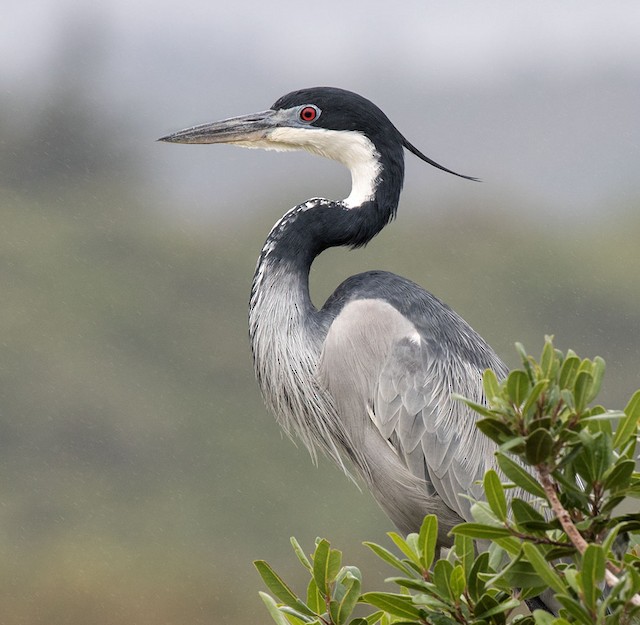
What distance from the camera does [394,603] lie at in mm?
1155

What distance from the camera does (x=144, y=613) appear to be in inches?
552

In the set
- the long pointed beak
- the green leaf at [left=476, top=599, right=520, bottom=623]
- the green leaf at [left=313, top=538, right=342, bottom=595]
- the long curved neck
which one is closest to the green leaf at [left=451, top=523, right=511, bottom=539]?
the green leaf at [left=476, top=599, right=520, bottom=623]

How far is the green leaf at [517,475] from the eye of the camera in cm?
100

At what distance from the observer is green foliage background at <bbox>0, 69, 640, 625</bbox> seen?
48.8ft

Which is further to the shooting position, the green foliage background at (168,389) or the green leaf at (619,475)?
the green foliage background at (168,389)

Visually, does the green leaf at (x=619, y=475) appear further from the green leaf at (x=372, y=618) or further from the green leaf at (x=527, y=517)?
the green leaf at (x=372, y=618)

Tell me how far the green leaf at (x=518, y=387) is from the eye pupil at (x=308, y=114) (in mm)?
1711

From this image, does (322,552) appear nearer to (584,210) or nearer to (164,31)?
(584,210)

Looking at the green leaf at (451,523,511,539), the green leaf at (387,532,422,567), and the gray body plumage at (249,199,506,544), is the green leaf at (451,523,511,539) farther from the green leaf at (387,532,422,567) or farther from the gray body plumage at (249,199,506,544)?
the gray body plumage at (249,199,506,544)

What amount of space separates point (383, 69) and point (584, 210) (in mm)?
10910

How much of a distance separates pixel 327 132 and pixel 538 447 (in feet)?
5.53

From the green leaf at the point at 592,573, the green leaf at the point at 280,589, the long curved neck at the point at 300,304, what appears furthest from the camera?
the long curved neck at the point at 300,304

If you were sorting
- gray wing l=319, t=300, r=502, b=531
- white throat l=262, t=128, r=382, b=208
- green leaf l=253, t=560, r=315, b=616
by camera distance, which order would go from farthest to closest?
white throat l=262, t=128, r=382, b=208 < gray wing l=319, t=300, r=502, b=531 < green leaf l=253, t=560, r=315, b=616

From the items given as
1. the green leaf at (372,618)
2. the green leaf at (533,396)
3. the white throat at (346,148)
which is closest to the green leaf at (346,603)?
the green leaf at (372,618)
